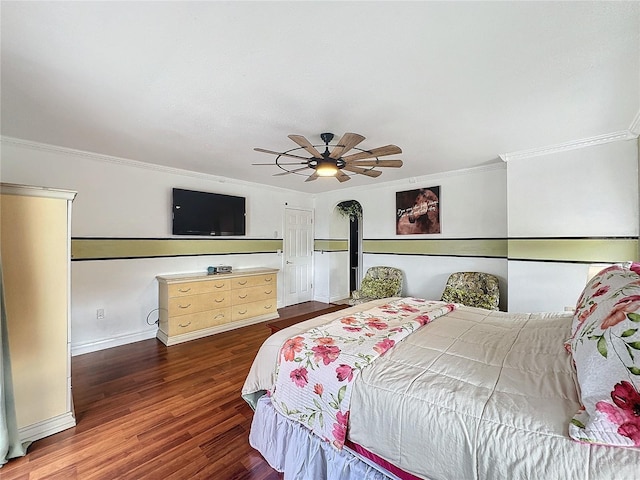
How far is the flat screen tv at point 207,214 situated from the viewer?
406cm

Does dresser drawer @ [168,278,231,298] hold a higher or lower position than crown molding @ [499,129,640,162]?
lower

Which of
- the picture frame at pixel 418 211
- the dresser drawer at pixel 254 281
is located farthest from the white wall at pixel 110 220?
the picture frame at pixel 418 211

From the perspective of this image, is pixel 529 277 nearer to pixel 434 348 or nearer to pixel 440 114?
pixel 440 114

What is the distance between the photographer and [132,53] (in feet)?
5.18

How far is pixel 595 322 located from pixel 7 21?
3006mm

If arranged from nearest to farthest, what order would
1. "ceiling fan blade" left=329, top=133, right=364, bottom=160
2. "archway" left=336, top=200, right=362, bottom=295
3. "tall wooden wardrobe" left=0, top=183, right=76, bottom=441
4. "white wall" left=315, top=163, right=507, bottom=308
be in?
1. "tall wooden wardrobe" left=0, top=183, right=76, bottom=441
2. "ceiling fan blade" left=329, top=133, right=364, bottom=160
3. "white wall" left=315, top=163, right=507, bottom=308
4. "archway" left=336, top=200, right=362, bottom=295

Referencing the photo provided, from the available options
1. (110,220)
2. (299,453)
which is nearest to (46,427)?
(299,453)

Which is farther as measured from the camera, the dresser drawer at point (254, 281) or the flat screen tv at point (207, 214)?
the dresser drawer at point (254, 281)

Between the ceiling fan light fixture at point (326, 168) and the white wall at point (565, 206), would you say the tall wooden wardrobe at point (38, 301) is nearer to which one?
the ceiling fan light fixture at point (326, 168)

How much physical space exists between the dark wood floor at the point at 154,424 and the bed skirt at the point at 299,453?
0.15 metres

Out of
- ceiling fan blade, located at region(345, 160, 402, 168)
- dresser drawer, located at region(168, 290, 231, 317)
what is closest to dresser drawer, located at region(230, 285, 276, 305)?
dresser drawer, located at region(168, 290, 231, 317)

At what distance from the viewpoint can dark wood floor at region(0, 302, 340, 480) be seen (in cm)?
166

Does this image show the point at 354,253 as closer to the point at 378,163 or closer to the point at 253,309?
the point at 253,309

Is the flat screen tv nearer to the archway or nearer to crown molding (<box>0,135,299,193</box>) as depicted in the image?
crown molding (<box>0,135,299,193</box>)
